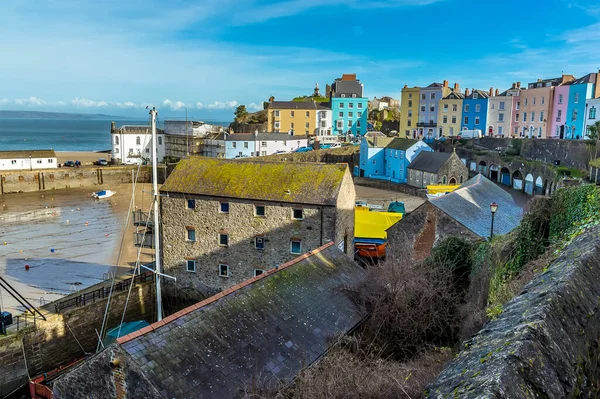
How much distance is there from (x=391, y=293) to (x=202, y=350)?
19.1 ft

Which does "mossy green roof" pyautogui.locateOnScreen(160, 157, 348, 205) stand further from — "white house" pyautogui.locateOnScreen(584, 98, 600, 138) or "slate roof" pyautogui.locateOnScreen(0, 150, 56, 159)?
"slate roof" pyautogui.locateOnScreen(0, 150, 56, 159)

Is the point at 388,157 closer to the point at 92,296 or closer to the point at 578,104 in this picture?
the point at 578,104

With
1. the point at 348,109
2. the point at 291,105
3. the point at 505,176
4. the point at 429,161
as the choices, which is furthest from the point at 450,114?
the point at 291,105

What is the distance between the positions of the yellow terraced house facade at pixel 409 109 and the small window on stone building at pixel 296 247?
6302cm

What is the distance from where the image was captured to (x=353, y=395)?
7199 millimetres

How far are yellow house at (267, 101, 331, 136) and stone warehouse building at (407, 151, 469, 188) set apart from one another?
36.3 metres

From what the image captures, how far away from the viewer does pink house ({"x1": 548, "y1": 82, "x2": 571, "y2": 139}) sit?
5622 cm

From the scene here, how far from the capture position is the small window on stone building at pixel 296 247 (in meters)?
21.8

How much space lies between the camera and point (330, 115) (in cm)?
9025

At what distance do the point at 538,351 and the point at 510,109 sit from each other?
233 feet

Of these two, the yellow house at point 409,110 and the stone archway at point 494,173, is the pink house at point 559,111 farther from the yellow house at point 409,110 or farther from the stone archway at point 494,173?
the yellow house at point 409,110

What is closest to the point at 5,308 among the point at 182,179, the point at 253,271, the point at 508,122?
the point at 182,179

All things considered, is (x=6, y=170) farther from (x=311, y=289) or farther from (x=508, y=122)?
(x=508, y=122)

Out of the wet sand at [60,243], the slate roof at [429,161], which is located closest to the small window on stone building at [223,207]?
the wet sand at [60,243]
